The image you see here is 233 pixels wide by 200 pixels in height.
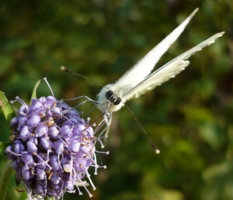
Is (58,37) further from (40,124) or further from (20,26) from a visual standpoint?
(40,124)

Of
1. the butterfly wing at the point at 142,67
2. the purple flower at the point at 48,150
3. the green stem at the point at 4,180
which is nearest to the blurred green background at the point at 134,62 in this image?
the butterfly wing at the point at 142,67

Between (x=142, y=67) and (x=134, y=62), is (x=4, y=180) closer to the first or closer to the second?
(x=142, y=67)

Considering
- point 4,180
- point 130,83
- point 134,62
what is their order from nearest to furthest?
point 4,180 → point 130,83 → point 134,62

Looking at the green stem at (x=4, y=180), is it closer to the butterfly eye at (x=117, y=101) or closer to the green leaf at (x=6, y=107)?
the green leaf at (x=6, y=107)

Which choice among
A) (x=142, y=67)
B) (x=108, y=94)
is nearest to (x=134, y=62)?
(x=142, y=67)

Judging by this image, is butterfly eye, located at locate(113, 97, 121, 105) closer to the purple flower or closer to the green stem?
the purple flower
